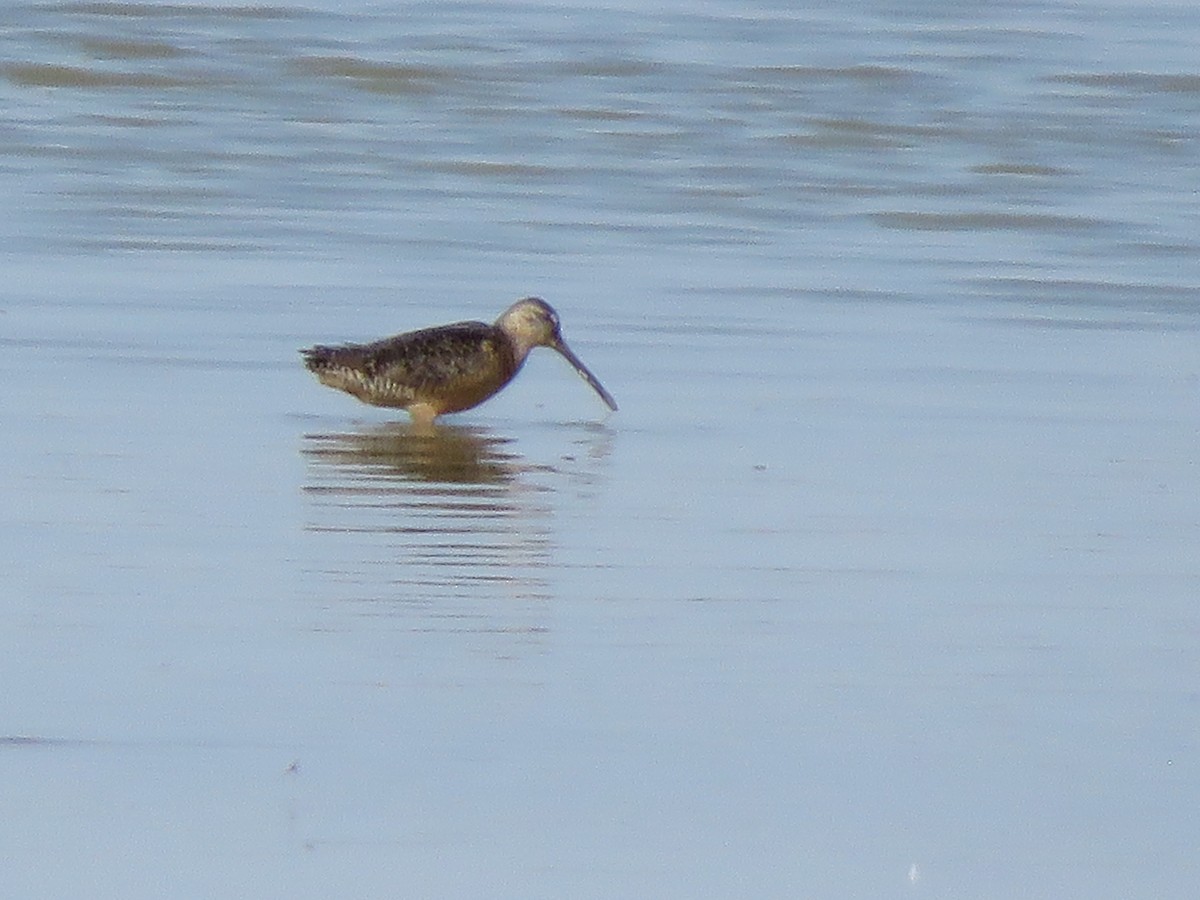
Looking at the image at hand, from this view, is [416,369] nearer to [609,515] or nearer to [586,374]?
[586,374]

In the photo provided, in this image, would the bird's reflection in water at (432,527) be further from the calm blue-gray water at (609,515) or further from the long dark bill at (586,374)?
the long dark bill at (586,374)

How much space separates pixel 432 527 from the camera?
5691 mm

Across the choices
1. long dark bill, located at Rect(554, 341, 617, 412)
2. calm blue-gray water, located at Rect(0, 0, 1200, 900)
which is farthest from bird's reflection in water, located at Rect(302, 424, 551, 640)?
long dark bill, located at Rect(554, 341, 617, 412)

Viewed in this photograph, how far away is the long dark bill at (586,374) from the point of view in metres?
7.15

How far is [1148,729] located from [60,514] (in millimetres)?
2179

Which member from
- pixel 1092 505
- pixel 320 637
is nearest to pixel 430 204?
pixel 1092 505

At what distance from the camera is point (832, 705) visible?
4.42 m

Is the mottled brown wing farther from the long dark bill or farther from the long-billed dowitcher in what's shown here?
the long dark bill

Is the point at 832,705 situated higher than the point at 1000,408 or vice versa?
the point at 832,705

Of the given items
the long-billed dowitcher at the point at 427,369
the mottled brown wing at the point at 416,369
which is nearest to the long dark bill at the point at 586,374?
the long-billed dowitcher at the point at 427,369

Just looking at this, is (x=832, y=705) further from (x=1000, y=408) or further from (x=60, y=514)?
(x=1000, y=408)

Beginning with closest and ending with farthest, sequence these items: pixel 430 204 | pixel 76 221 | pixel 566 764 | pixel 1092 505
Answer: pixel 566 764
pixel 1092 505
pixel 76 221
pixel 430 204

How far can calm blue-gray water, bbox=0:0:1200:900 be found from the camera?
3855 mm

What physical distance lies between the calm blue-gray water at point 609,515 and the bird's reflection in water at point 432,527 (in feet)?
0.06
